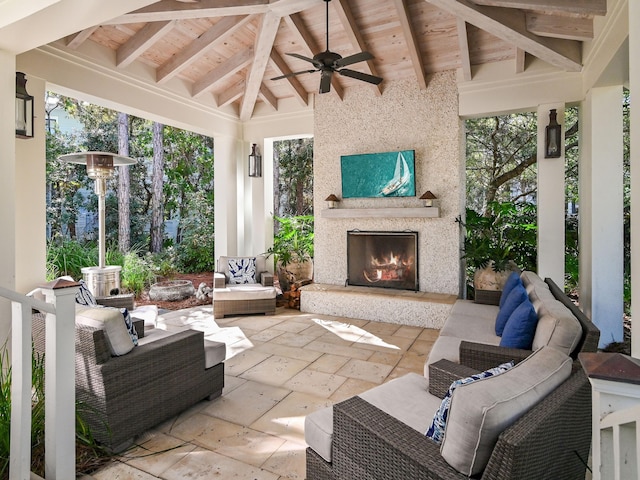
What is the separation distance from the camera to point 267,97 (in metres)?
6.13

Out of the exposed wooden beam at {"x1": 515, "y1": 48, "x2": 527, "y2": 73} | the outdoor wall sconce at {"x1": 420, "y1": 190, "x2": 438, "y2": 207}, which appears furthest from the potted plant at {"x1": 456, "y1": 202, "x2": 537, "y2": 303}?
the exposed wooden beam at {"x1": 515, "y1": 48, "x2": 527, "y2": 73}

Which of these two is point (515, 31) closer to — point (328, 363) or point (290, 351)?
point (328, 363)

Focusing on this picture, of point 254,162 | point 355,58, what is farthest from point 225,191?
point 355,58

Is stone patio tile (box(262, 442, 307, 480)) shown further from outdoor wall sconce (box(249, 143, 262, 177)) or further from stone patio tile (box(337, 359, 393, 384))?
outdoor wall sconce (box(249, 143, 262, 177))

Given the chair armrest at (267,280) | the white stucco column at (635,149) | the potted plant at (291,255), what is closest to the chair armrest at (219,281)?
the chair armrest at (267,280)

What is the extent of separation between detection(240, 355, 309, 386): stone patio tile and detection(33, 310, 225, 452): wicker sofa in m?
0.61

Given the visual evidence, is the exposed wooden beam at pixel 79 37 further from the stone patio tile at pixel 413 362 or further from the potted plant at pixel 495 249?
the potted plant at pixel 495 249

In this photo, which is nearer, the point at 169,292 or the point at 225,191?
the point at 169,292

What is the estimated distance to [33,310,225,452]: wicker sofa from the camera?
2.12m

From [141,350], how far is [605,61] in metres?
4.46

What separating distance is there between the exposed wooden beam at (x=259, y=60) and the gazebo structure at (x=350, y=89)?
0.03 metres

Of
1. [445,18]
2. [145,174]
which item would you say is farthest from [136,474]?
[145,174]

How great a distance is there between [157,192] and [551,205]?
7.90 metres

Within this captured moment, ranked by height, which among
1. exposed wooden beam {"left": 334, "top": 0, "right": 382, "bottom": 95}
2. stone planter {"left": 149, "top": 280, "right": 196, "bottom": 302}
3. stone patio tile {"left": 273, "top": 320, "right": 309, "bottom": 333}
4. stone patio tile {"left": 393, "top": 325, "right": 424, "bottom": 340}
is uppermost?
exposed wooden beam {"left": 334, "top": 0, "right": 382, "bottom": 95}
